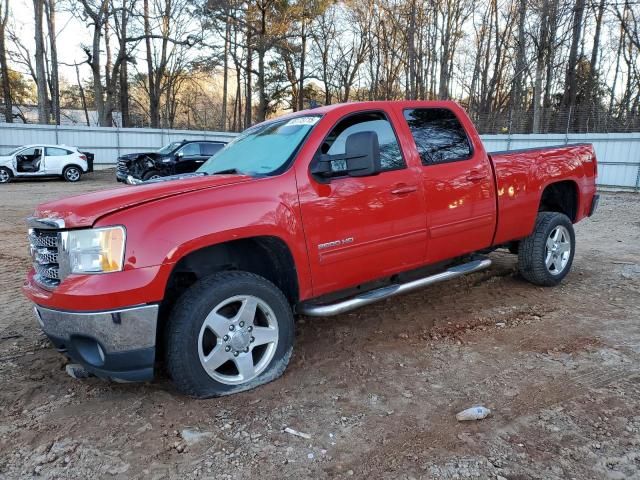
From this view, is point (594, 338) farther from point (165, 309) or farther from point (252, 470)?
point (165, 309)

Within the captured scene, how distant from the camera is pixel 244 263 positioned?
11.1ft

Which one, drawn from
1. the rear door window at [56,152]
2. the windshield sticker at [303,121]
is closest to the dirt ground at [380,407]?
the windshield sticker at [303,121]

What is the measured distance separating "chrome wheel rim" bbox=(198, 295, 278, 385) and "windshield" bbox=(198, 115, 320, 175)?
952 mm

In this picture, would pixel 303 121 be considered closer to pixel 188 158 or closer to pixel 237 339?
pixel 237 339

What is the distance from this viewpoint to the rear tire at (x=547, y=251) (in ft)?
16.2

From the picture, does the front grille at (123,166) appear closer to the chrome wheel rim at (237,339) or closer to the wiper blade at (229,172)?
the wiper blade at (229,172)

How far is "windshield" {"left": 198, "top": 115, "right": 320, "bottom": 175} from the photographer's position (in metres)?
3.43

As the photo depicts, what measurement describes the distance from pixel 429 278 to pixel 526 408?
1.36 m

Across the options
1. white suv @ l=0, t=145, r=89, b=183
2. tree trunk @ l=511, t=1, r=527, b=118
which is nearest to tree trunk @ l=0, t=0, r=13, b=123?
white suv @ l=0, t=145, r=89, b=183

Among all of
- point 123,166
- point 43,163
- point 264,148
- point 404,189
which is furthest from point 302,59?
point 404,189

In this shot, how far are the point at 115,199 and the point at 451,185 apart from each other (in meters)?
2.66

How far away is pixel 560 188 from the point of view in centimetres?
Answer: 539

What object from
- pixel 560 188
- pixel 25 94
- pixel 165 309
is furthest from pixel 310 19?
pixel 165 309

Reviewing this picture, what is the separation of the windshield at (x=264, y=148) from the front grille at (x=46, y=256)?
1.31 m
